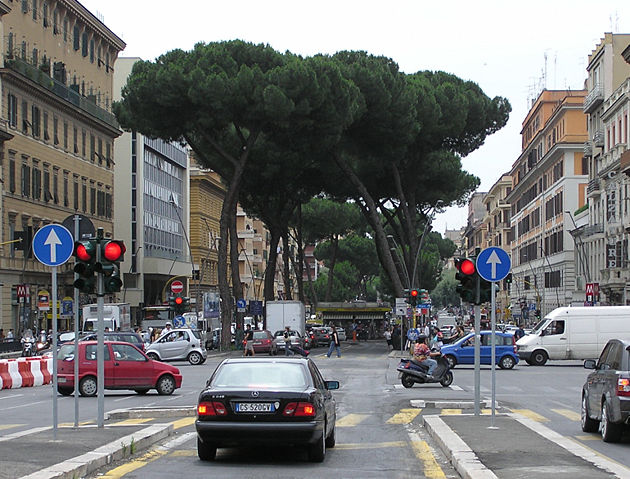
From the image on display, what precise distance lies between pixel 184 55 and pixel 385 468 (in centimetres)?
4512

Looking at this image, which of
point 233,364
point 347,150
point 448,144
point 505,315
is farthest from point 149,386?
point 505,315

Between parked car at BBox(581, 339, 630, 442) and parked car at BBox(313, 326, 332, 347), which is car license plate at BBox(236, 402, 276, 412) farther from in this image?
parked car at BBox(313, 326, 332, 347)

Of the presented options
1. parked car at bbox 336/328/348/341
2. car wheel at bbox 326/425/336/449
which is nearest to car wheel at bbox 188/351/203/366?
parked car at bbox 336/328/348/341

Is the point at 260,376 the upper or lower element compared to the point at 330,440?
upper

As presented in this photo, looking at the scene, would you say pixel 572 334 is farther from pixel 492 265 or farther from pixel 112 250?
pixel 112 250

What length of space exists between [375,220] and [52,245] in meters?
50.7

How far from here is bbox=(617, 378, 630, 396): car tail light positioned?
15.3 meters

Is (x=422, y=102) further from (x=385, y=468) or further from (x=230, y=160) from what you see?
(x=385, y=468)

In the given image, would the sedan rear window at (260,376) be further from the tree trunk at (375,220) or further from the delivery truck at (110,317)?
the delivery truck at (110,317)

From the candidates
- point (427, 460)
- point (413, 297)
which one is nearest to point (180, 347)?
point (413, 297)

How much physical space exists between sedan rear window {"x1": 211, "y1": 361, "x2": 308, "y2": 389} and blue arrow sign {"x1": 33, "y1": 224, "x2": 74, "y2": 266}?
273 cm

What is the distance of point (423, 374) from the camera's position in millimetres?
31250

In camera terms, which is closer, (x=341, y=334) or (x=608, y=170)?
(x=608, y=170)

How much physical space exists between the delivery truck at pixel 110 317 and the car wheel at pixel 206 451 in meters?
49.1
